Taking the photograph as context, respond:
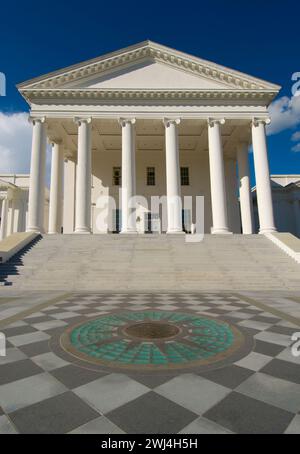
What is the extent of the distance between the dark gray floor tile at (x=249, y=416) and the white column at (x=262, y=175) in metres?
21.5

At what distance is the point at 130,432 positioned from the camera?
2400 millimetres

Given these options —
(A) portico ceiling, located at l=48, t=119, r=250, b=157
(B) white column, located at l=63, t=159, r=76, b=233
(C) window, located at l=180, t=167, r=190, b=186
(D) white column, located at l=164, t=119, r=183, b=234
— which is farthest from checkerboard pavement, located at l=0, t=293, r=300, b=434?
(C) window, located at l=180, t=167, r=190, b=186

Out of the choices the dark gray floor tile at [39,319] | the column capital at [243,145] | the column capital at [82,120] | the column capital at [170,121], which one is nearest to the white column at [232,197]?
the column capital at [243,145]

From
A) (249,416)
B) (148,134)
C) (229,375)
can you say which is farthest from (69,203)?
(249,416)

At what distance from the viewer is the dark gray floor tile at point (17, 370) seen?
3506mm

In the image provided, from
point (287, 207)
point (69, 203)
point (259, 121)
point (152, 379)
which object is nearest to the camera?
point (152, 379)

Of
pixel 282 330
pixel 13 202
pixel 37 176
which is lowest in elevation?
pixel 282 330

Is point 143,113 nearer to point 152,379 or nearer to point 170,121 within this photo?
point 170,121

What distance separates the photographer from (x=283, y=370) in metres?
3.71

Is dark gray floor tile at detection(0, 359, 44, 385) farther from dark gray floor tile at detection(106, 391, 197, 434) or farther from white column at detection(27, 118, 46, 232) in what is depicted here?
white column at detection(27, 118, 46, 232)

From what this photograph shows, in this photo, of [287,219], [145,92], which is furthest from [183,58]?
[287,219]

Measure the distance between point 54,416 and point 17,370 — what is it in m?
1.47

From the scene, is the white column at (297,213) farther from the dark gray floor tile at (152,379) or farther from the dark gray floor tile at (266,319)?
the dark gray floor tile at (152,379)
